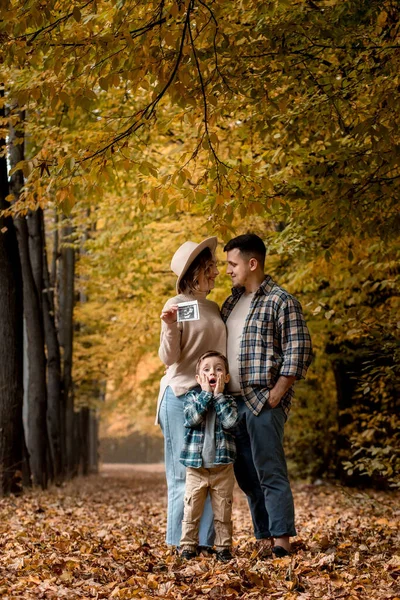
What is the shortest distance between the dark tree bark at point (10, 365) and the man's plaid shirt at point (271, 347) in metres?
5.95

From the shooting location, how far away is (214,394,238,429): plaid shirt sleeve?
5.30 m

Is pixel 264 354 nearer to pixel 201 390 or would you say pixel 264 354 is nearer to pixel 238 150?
pixel 201 390

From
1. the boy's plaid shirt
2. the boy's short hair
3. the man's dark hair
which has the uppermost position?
the man's dark hair

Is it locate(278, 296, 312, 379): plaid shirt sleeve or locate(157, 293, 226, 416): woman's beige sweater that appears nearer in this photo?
locate(278, 296, 312, 379): plaid shirt sleeve

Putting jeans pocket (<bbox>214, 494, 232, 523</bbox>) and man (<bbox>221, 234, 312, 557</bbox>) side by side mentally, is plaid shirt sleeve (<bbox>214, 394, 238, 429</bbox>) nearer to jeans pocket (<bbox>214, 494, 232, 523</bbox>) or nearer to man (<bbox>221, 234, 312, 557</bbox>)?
man (<bbox>221, 234, 312, 557</bbox>)

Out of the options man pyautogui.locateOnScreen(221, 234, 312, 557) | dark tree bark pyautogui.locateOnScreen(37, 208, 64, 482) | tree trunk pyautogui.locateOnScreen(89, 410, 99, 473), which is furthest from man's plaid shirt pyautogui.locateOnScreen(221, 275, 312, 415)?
tree trunk pyautogui.locateOnScreen(89, 410, 99, 473)

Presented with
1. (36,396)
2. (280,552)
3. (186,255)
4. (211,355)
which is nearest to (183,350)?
(211,355)

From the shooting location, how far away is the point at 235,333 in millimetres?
5699

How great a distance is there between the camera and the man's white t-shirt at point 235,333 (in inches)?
218

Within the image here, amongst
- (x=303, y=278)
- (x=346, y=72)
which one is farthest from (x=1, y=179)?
(x=346, y=72)

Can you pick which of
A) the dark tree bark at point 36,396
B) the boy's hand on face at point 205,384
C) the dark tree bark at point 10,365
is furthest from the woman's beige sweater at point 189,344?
the dark tree bark at point 36,396

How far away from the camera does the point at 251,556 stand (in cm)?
546

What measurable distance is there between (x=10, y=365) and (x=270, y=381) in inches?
257

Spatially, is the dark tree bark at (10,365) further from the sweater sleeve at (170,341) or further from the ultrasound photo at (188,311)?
the ultrasound photo at (188,311)
